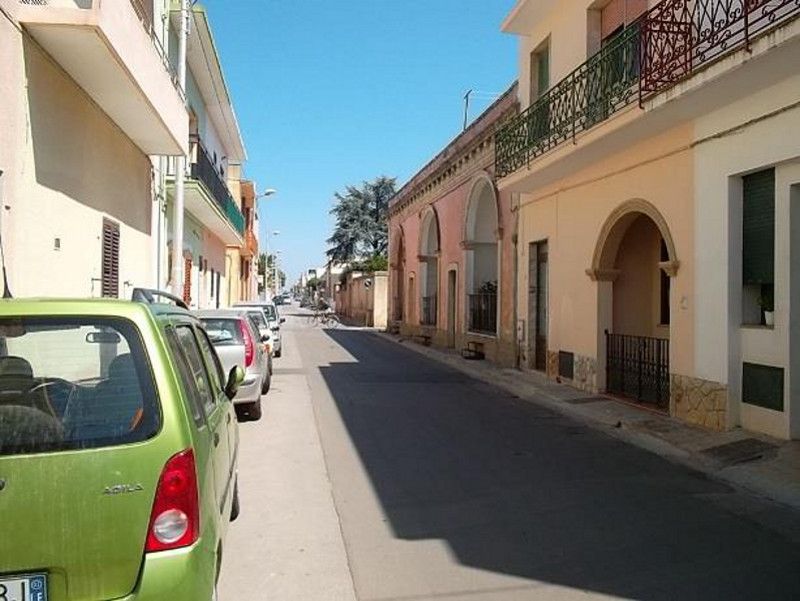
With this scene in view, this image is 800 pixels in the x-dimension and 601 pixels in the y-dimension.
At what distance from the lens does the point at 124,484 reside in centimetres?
264

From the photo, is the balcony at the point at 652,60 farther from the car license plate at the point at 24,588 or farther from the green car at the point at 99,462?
the car license plate at the point at 24,588

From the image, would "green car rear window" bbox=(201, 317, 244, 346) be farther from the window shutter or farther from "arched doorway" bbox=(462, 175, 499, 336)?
"arched doorway" bbox=(462, 175, 499, 336)

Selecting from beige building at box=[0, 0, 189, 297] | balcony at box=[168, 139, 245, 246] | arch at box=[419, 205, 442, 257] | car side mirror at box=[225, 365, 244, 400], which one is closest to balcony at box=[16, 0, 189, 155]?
beige building at box=[0, 0, 189, 297]

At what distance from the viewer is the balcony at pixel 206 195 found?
16.6 m

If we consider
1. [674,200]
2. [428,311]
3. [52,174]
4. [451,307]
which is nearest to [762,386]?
[674,200]

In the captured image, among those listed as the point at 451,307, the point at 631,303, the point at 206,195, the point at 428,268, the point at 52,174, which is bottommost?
the point at 451,307

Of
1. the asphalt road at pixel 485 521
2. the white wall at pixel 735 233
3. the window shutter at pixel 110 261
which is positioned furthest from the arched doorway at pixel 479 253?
the window shutter at pixel 110 261

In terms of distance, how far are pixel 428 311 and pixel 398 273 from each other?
283 inches

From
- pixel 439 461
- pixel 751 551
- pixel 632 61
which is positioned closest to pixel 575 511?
pixel 751 551

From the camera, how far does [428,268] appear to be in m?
29.8

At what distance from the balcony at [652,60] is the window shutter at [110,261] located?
25.1 ft

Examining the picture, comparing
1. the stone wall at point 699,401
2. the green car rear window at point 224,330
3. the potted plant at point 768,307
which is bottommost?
the stone wall at point 699,401

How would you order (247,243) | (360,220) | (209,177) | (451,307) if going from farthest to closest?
1. (360,220)
2. (247,243)
3. (451,307)
4. (209,177)

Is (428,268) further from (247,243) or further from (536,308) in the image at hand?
(247,243)
